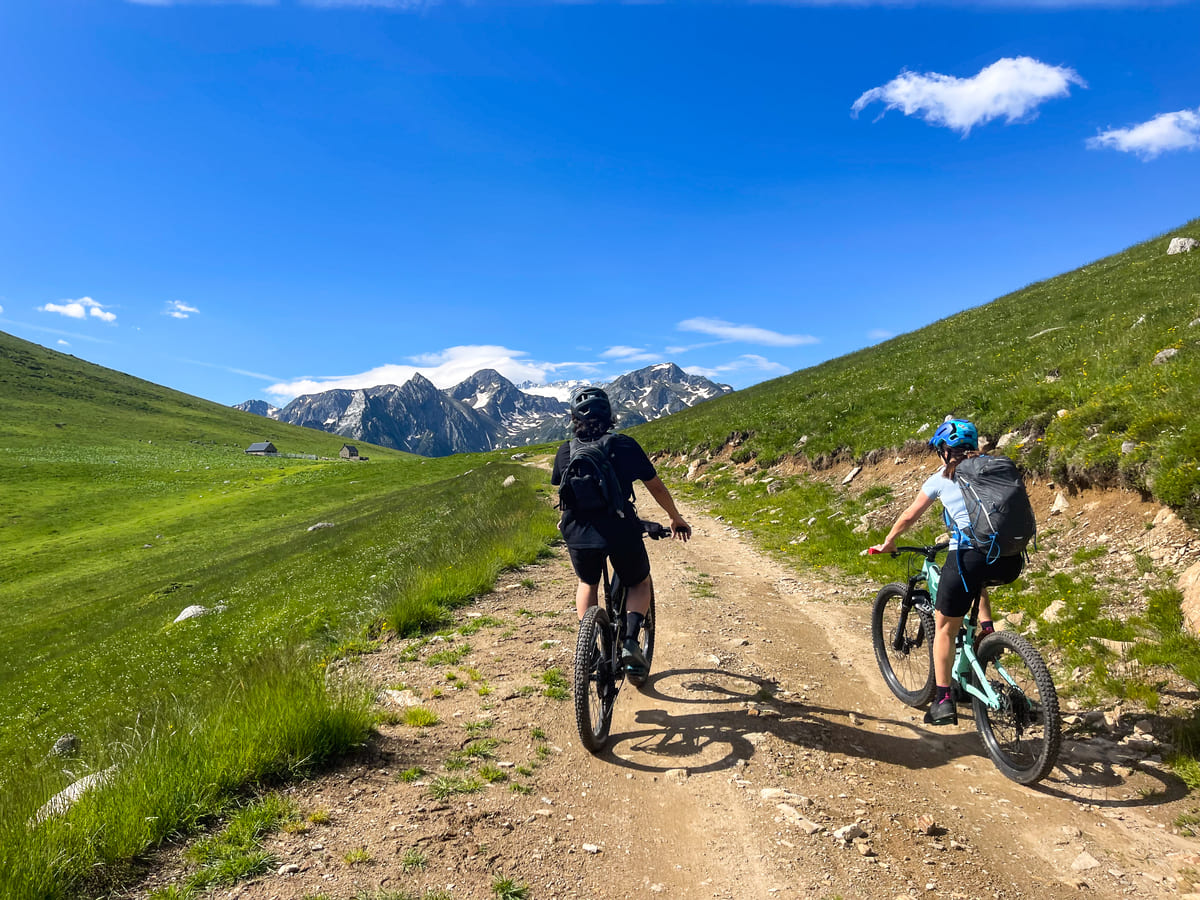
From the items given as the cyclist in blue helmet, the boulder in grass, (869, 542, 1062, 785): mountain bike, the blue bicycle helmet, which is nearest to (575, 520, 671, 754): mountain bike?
the cyclist in blue helmet

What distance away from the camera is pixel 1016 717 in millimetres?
5465

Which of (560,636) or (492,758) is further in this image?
(560,636)

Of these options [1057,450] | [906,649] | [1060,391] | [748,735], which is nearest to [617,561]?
[748,735]

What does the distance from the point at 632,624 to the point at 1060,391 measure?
12496 mm

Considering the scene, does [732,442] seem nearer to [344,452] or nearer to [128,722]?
[128,722]

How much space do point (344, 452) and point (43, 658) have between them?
565 ft

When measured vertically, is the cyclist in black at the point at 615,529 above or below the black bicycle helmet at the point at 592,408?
below

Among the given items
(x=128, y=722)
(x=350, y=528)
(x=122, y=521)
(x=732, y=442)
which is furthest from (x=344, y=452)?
(x=128, y=722)

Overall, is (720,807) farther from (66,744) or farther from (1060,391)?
(66,744)

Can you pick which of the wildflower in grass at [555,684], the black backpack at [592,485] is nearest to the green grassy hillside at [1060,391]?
the black backpack at [592,485]

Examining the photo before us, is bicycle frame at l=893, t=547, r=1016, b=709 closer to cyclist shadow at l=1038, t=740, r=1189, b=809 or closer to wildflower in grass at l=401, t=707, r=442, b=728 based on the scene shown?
cyclist shadow at l=1038, t=740, r=1189, b=809

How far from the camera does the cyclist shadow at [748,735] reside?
596 centimetres

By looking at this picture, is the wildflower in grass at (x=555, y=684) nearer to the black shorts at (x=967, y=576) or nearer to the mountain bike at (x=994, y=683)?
the mountain bike at (x=994, y=683)

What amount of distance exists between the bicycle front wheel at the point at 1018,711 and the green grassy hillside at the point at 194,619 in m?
6.34
